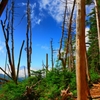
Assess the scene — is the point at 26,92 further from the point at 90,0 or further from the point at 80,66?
the point at 90,0

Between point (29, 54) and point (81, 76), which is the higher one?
Answer: point (29, 54)

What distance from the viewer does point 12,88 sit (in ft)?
25.6

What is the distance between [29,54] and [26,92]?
51.8 feet

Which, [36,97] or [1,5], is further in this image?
[36,97]

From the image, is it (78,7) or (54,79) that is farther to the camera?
(54,79)

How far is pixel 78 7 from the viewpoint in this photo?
522 cm

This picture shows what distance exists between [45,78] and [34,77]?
0.62 meters

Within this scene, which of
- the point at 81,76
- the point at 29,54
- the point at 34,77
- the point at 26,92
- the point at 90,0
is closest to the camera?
the point at 81,76

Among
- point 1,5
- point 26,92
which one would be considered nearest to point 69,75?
point 26,92

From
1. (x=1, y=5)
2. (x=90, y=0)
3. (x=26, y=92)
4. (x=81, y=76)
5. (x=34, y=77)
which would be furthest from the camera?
(x=90, y=0)

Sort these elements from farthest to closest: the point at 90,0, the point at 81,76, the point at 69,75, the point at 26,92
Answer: the point at 90,0 < the point at 69,75 < the point at 26,92 < the point at 81,76

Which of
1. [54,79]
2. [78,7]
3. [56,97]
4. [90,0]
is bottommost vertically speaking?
[56,97]

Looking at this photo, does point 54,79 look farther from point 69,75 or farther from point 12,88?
point 12,88

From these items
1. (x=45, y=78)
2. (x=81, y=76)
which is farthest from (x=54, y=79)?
(x=81, y=76)
